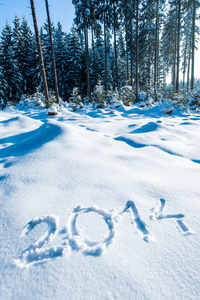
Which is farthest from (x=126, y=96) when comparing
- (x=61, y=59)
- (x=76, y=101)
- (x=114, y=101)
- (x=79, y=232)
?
(x=61, y=59)

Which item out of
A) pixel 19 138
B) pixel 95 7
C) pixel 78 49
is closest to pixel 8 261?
pixel 19 138

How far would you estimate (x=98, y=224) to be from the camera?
1.41m

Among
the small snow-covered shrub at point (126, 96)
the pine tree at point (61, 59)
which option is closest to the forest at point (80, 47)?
the pine tree at point (61, 59)

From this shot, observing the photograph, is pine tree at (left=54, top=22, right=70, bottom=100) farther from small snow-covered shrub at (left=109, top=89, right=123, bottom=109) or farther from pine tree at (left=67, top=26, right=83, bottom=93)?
small snow-covered shrub at (left=109, top=89, right=123, bottom=109)

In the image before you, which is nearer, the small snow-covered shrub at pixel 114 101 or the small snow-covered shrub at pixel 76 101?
the small snow-covered shrub at pixel 76 101

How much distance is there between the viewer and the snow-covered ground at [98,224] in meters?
0.96

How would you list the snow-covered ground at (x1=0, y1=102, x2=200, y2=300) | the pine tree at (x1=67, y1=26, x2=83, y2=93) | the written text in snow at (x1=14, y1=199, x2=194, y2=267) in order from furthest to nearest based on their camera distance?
1. the pine tree at (x1=67, y1=26, x2=83, y2=93)
2. the written text in snow at (x1=14, y1=199, x2=194, y2=267)
3. the snow-covered ground at (x1=0, y1=102, x2=200, y2=300)

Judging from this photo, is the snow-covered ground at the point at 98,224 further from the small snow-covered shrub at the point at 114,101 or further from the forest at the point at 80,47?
the forest at the point at 80,47

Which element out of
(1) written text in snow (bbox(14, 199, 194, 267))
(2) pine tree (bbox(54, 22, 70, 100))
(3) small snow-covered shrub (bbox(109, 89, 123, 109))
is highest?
(2) pine tree (bbox(54, 22, 70, 100))

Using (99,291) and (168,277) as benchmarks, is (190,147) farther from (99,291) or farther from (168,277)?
(99,291)

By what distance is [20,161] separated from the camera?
245cm

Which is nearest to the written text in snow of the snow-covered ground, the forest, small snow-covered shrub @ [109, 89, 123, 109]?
the snow-covered ground

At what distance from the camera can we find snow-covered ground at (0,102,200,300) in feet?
3.13

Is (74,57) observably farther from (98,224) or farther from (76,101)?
(98,224)
